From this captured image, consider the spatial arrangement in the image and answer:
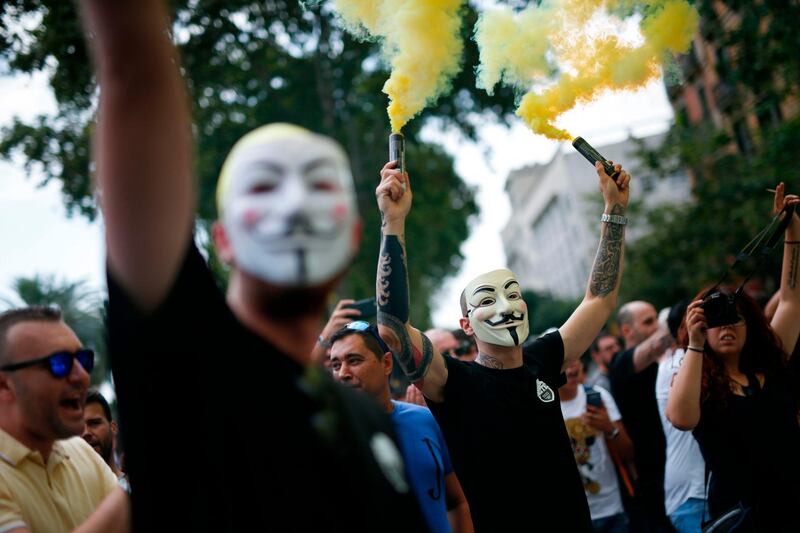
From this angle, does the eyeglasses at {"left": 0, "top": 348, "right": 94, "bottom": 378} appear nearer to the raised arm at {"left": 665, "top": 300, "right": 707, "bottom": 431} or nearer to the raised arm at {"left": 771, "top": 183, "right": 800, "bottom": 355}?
the raised arm at {"left": 665, "top": 300, "right": 707, "bottom": 431}

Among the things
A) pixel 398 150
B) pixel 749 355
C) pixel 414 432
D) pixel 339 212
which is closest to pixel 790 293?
pixel 749 355

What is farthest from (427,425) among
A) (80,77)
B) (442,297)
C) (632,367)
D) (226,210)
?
(442,297)

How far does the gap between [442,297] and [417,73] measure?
35.7 m

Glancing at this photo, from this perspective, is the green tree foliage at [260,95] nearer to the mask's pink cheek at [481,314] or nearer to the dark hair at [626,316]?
the dark hair at [626,316]

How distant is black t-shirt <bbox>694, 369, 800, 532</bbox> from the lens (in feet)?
15.4

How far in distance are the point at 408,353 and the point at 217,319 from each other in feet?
6.52

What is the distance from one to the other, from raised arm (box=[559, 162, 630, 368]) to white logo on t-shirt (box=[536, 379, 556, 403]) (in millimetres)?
275

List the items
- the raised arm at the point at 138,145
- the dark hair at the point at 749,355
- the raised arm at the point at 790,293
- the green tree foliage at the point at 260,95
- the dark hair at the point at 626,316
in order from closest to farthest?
the raised arm at the point at 138,145, the dark hair at the point at 749,355, the raised arm at the point at 790,293, the dark hair at the point at 626,316, the green tree foliage at the point at 260,95

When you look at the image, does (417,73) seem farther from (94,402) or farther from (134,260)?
(94,402)

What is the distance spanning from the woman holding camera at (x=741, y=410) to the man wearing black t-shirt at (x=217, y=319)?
3.38m

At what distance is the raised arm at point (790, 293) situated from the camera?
537cm

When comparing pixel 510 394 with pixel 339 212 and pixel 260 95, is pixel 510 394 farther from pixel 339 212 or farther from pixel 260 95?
pixel 260 95

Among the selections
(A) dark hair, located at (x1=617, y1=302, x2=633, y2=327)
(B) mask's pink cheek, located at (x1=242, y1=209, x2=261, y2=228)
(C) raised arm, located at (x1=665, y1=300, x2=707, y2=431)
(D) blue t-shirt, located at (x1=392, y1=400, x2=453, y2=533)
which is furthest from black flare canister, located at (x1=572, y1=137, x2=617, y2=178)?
(A) dark hair, located at (x1=617, y1=302, x2=633, y2=327)

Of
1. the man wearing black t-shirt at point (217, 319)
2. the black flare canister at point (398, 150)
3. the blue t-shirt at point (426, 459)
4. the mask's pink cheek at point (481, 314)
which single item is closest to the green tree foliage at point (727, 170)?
the mask's pink cheek at point (481, 314)
